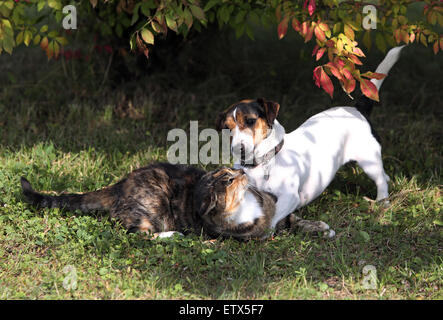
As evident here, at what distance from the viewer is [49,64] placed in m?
9.16

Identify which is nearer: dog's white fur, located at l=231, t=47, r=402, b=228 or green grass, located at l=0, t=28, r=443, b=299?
green grass, located at l=0, t=28, r=443, b=299

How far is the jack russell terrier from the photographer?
4.66 metres

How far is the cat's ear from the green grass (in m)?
0.30

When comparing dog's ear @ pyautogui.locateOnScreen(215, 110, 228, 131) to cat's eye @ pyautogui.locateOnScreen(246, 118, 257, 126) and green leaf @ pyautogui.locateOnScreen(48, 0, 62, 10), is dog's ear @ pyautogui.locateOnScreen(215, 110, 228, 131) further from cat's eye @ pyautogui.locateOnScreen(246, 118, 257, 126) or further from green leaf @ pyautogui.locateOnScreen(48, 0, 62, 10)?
green leaf @ pyautogui.locateOnScreen(48, 0, 62, 10)

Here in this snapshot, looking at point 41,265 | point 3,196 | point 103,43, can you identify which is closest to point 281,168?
point 41,265

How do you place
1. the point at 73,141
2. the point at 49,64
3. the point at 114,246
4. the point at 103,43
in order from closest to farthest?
1. the point at 114,246
2. the point at 73,141
3. the point at 103,43
4. the point at 49,64

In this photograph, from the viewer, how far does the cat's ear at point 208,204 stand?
14.5 ft

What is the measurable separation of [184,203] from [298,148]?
3.85 feet

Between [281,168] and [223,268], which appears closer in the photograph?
[223,268]

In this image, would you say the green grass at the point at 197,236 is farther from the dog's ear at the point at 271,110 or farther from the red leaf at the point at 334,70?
the red leaf at the point at 334,70

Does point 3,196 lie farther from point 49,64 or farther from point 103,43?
point 49,64

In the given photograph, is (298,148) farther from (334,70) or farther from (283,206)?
(334,70)

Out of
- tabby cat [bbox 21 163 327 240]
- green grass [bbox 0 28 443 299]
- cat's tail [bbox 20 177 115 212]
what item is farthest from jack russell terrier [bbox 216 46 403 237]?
cat's tail [bbox 20 177 115 212]

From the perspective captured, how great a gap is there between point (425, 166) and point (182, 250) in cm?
328
